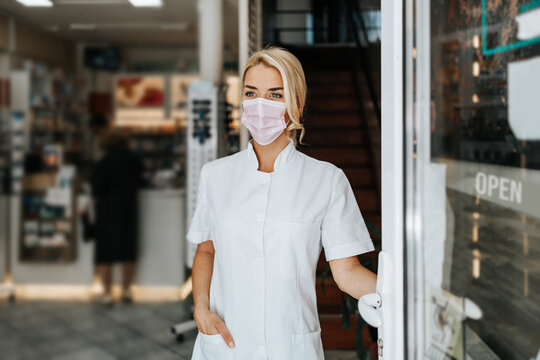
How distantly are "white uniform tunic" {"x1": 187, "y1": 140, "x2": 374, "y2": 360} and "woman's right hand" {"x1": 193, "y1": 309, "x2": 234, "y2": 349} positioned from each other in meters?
0.02

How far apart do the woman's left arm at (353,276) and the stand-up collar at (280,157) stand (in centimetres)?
31

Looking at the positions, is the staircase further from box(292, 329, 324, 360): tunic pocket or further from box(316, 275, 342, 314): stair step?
box(292, 329, 324, 360): tunic pocket

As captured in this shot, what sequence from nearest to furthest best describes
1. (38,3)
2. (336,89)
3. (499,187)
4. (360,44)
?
(499,187)
(360,44)
(38,3)
(336,89)

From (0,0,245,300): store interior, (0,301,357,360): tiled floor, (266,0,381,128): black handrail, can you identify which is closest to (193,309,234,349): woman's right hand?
(266,0,381,128): black handrail

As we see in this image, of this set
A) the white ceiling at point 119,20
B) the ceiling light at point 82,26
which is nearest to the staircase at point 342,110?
the white ceiling at point 119,20

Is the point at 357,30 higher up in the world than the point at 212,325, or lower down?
higher up

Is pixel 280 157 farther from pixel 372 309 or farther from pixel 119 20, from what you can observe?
pixel 119 20

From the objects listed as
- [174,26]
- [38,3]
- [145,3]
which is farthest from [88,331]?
[174,26]

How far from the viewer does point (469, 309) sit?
134 cm

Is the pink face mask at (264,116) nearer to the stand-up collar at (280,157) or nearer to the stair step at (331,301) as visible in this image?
the stand-up collar at (280,157)

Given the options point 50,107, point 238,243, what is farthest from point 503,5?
point 50,107

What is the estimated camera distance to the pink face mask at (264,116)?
1274 millimetres

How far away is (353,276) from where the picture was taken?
1266mm

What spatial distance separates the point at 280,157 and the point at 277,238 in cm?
24
